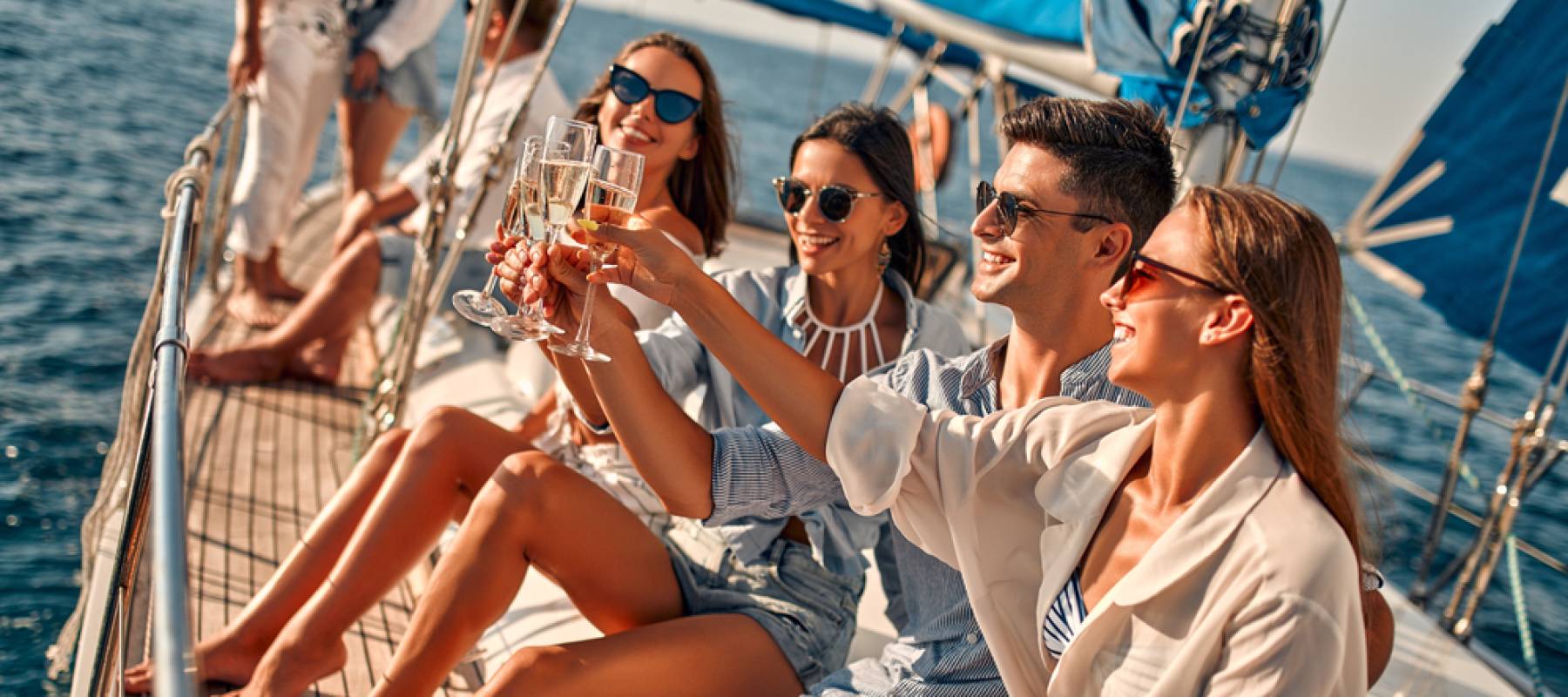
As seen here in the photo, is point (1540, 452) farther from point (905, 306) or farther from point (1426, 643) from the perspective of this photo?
point (905, 306)

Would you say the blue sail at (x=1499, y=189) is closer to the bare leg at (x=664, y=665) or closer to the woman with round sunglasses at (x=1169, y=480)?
the woman with round sunglasses at (x=1169, y=480)

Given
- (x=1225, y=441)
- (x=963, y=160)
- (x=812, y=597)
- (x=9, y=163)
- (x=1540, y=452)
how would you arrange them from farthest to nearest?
1. (x=963, y=160)
2. (x=9, y=163)
3. (x=1540, y=452)
4. (x=812, y=597)
5. (x=1225, y=441)

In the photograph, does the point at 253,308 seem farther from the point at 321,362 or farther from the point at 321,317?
the point at 321,317

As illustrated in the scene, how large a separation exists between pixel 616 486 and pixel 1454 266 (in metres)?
3.63

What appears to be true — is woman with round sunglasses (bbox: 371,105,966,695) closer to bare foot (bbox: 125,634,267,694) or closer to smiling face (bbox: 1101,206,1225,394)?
bare foot (bbox: 125,634,267,694)

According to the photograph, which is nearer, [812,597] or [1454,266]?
[812,597]

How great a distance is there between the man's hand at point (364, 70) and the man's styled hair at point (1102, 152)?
388 centimetres

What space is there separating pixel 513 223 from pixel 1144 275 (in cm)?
87

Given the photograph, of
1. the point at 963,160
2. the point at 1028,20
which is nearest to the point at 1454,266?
the point at 1028,20

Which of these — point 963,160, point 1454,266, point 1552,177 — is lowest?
point 963,160

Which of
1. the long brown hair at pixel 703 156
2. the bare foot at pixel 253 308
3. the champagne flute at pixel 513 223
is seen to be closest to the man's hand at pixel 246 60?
the bare foot at pixel 253 308

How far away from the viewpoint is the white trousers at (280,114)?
196 inches

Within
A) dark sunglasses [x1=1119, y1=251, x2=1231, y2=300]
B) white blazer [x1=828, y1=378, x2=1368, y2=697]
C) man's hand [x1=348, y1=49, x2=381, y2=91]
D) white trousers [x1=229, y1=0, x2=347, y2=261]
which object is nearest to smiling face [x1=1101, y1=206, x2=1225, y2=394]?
dark sunglasses [x1=1119, y1=251, x2=1231, y2=300]

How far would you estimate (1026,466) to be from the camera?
1786 millimetres
